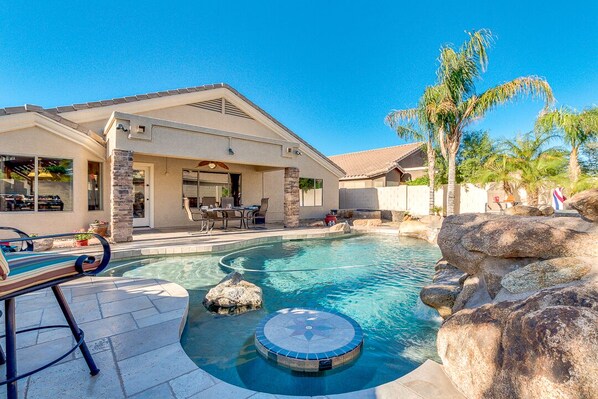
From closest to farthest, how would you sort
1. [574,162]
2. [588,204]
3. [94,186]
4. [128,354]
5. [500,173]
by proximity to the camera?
[128,354] < [588,204] < [94,186] < [574,162] < [500,173]

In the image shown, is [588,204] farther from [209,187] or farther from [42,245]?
[209,187]

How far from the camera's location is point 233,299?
4.61 meters

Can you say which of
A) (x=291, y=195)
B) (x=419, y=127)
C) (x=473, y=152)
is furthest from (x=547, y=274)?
(x=473, y=152)

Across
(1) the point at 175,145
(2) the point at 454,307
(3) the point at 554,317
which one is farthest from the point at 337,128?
(3) the point at 554,317

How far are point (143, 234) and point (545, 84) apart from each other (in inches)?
669

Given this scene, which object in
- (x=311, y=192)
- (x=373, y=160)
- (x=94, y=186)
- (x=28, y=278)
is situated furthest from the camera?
(x=373, y=160)

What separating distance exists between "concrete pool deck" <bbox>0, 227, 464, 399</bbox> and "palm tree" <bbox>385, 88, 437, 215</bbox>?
14205 millimetres

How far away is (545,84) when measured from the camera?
38.9 feet

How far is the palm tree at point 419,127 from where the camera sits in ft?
48.6

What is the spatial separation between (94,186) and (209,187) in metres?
4.77

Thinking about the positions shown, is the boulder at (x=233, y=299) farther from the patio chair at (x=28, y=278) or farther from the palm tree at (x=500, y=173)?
the palm tree at (x=500, y=173)

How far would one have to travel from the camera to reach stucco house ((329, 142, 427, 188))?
71.7 ft

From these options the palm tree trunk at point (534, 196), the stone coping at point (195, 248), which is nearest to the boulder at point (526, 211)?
the stone coping at point (195, 248)

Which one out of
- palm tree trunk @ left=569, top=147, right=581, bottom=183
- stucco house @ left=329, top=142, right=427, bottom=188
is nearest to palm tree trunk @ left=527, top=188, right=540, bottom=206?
palm tree trunk @ left=569, top=147, right=581, bottom=183
